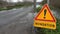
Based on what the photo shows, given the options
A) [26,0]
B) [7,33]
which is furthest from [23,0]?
[7,33]

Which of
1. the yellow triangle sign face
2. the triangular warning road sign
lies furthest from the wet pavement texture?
the triangular warning road sign

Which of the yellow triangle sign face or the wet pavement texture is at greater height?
the yellow triangle sign face

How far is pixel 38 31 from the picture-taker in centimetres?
1013

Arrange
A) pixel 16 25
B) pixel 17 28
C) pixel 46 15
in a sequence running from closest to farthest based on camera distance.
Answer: pixel 46 15
pixel 17 28
pixel 16 25

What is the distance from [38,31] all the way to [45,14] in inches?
74.8

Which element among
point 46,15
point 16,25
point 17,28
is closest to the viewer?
point 46,15

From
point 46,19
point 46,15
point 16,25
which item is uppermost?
point 46,15

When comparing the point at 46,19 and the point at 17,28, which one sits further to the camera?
the point at 17,28

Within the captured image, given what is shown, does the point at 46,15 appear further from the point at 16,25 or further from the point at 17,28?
the point at 16,25

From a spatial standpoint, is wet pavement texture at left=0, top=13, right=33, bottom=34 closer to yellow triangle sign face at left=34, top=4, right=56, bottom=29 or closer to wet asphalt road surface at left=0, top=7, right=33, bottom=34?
wet asphalt road surface at left=0, top=7, right=33, bottom=34

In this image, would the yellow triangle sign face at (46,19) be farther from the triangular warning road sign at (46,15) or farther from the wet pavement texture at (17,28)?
the wet pavement texture at (17,28)

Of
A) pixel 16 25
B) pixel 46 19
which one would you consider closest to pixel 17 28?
pixel 16 25

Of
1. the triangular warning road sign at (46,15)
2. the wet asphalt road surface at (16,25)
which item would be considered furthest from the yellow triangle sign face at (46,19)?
the wet asphalt road surface at (16,25)

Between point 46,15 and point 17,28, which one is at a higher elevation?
point 46,15
